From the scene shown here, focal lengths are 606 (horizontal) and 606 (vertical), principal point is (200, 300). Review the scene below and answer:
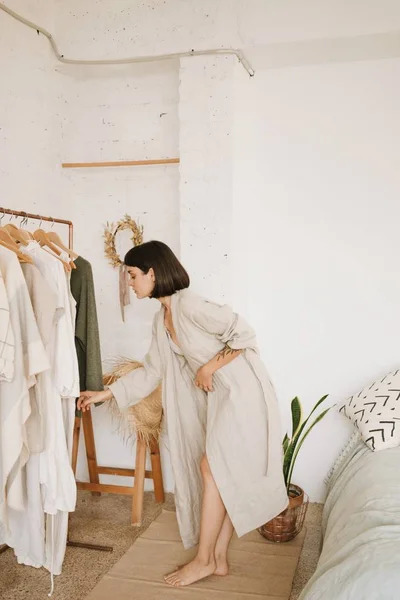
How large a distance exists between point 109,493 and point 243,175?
216 cm

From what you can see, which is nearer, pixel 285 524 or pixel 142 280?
pixel 142 280

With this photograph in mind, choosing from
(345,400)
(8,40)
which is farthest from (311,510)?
(8,40)

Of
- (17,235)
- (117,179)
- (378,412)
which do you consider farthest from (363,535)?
(117,179)

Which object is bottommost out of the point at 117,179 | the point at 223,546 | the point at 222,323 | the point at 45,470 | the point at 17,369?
the point at 223,546

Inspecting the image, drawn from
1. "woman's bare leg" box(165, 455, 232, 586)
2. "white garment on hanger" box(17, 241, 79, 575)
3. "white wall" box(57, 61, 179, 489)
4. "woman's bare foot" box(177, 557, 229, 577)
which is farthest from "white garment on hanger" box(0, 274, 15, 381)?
"white wall" box(57, 61, 179, 489)

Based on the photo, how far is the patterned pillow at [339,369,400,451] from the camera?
9.64ft

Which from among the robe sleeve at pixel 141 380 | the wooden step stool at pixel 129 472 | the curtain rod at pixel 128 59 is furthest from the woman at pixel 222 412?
the curtain rod at pixel 128 59

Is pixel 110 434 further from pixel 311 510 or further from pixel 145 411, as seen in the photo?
pixel 311 510

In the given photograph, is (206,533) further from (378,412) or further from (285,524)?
(378,412)

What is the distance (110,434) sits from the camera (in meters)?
4.01

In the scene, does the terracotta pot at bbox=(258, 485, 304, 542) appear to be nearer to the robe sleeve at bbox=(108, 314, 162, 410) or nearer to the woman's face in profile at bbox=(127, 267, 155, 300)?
the robe sleeve at bbox=(108, 314, 162, 410)

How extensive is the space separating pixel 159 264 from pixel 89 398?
0.73 metres

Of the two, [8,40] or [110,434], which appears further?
[110,434]

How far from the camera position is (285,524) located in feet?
10.3
